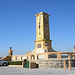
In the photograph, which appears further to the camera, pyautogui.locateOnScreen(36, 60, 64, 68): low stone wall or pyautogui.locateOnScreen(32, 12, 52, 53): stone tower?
pyautogui.locateOnScreen(32, 12, 52, 53): stone tower

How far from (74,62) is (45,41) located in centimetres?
2104

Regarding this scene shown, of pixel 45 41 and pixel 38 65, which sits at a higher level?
pixel 45 41

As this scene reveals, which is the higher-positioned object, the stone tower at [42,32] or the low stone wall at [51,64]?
the stone tower at [42,32]

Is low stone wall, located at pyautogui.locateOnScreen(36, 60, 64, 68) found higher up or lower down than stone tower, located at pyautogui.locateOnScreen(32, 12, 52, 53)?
lower down

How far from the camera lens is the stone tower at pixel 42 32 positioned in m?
43.4

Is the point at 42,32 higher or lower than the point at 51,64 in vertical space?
higher

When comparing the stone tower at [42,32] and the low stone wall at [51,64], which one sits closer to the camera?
the low stone wall at [51,64]

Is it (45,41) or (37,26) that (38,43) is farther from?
(37,26)

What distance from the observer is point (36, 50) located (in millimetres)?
43312

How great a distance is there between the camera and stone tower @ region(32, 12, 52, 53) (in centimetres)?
4335

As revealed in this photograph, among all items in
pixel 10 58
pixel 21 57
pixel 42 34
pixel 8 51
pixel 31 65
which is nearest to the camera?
pixel 31 65

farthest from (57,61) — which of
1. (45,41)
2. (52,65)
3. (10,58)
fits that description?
(45,41)

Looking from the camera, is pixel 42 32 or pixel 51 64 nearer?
pixel 51 64

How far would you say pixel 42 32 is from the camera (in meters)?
43.9
